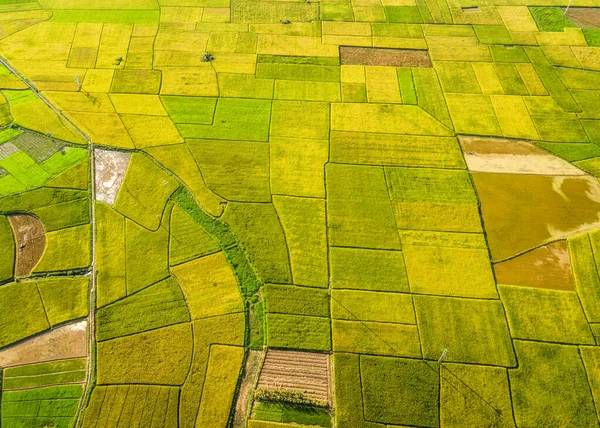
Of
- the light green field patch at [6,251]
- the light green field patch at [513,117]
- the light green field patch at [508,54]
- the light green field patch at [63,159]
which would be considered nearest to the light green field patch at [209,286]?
the light green field patch at [6,251]

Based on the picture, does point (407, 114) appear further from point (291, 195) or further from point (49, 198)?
point (49, 198)

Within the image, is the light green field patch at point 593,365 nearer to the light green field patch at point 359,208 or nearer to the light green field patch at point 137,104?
the light green field patch at point 359,208

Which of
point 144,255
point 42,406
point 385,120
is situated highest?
point 385,120

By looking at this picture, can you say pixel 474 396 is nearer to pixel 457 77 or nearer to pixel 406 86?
pixel 406 86

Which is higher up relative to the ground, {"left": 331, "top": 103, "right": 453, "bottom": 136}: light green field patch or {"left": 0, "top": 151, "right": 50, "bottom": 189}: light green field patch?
{"left": 331, "top": 103, "right": 453, "bottom": 136}: light green field patch

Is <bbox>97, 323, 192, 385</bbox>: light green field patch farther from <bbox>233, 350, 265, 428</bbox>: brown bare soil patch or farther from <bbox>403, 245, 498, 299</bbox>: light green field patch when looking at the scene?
<bbox>403, 245, 498, 299</bbox>: light green field patch

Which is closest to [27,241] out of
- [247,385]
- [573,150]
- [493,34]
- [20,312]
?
[20,312]

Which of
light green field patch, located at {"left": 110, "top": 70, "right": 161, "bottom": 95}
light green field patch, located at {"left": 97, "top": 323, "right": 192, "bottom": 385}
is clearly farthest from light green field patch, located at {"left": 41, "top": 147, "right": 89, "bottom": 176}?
light green field patch, located at {"left": 97, "top": 323, "right": 192, "bottom": 385}
